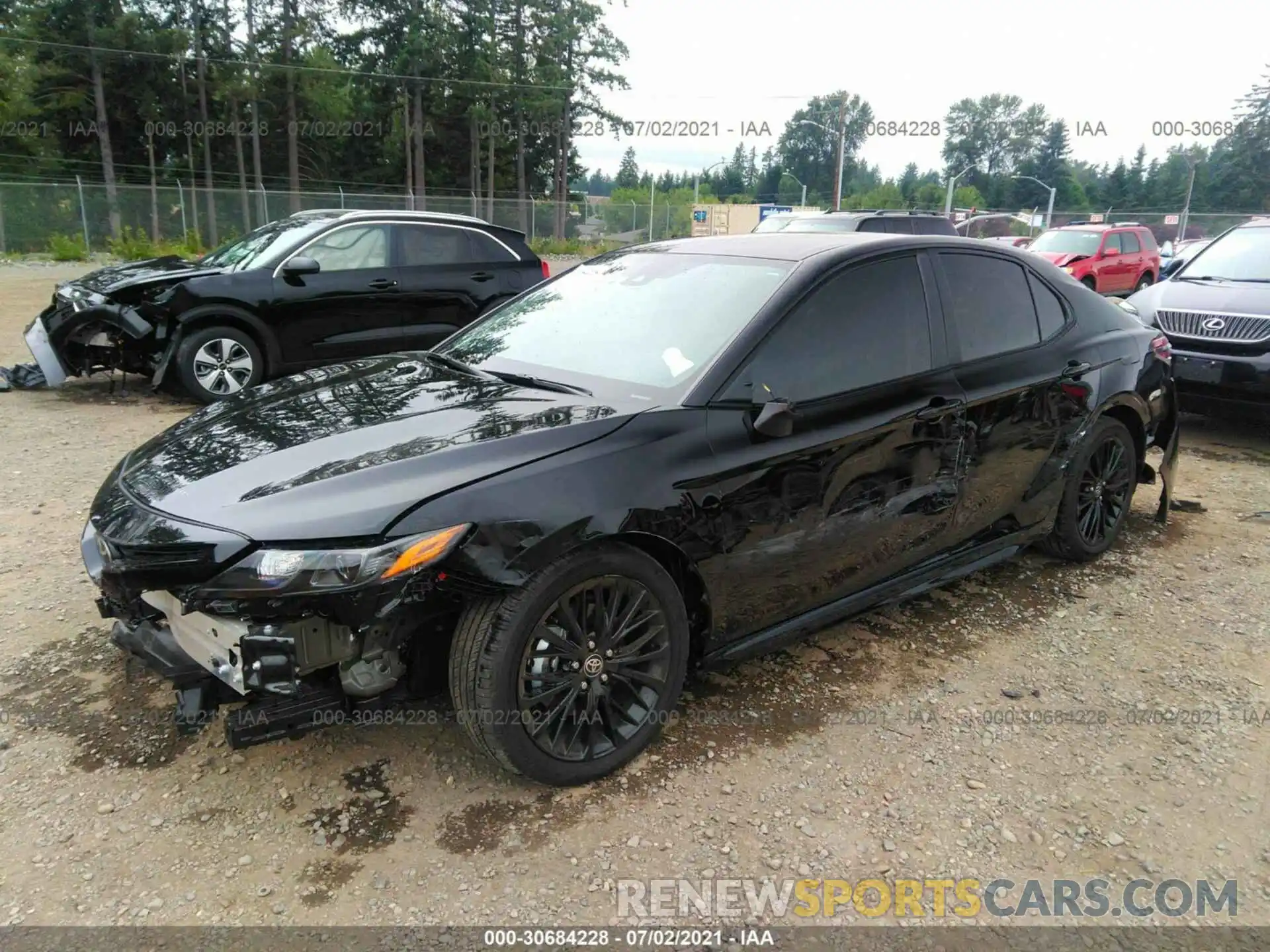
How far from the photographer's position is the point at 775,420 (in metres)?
2.72

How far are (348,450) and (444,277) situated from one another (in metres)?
5.86

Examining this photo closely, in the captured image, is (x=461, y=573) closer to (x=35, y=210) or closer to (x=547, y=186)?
(x=35, y=210)

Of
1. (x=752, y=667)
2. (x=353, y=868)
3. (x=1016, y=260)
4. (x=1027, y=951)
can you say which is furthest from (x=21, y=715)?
(x=1016, y=260)

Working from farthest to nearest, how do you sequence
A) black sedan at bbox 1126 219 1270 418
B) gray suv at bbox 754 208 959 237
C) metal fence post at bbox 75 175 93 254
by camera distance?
1. metal fence post at bbox 75 175 93 254
2. gray suv at bbox 754 208 959 237
3. black sedan at bbox 1126 219 1270 418

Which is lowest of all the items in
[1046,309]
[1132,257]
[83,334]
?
[83,334]

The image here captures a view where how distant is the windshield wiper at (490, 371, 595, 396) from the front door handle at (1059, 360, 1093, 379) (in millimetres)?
2311

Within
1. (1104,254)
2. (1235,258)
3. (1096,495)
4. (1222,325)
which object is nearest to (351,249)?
(1096,495)

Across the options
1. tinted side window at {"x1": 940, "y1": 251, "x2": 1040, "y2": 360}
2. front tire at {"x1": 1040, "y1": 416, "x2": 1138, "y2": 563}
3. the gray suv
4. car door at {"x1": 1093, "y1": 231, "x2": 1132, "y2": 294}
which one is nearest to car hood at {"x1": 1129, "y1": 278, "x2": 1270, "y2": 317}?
front tire at {"x1": 1040, "y1": 416, "x2": 1138, "y2": 563}

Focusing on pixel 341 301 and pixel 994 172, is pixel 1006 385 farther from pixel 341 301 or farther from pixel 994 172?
pixel 994 172

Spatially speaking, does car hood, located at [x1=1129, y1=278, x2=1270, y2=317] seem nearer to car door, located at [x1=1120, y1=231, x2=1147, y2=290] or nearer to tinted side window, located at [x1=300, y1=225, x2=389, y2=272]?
tinted side window, located at [x1=300, y1=225, x2=389, y2=272]

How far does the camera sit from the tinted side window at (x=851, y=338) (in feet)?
9.62

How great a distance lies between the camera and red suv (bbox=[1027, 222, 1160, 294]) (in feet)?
53.3

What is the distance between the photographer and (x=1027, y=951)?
→ 2.11 meters

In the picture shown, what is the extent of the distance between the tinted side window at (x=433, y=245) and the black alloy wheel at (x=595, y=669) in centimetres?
621
